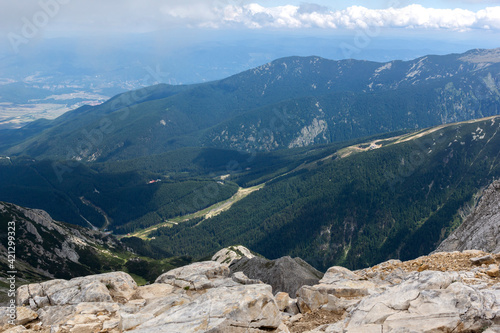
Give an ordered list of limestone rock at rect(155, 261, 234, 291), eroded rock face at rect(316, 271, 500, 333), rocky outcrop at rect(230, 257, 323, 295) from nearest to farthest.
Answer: eroded rock face at rect(316, 271, 500, 333)
limestone rock at rect(155, 261, 234, 291)
rocky outcrop at rect(230, 257, 323, 295)

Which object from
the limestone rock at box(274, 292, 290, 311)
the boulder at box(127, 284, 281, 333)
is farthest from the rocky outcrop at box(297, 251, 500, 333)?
the boulder at box(127, 284, 281, 333)

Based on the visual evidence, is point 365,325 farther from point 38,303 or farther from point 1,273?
point 1,273

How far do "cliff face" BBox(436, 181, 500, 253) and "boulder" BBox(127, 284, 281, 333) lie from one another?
35.7 m

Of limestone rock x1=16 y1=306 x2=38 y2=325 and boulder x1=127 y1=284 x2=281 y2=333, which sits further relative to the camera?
limestone rock x1=16 y1=306 x2=38 y2=325

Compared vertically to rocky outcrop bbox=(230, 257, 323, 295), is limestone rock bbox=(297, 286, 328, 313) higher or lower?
higher

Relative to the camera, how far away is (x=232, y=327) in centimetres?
2409

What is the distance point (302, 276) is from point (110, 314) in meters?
30.6

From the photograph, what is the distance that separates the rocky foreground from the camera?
22359 mm

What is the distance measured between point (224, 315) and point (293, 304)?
11.8m

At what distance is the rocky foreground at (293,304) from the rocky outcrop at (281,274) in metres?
8.76

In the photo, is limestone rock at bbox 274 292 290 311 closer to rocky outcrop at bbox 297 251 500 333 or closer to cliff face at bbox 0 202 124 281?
rocky outcrop at bbox 297 251 500 333

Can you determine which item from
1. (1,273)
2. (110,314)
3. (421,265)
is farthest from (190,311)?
(1,273)

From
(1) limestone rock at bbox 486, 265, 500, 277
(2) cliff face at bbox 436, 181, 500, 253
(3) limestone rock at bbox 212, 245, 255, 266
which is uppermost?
(1) limestone rock at bbox 486, 265, 500, 277

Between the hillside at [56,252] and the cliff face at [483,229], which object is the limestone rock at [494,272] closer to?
the cliff face at [483,229]
